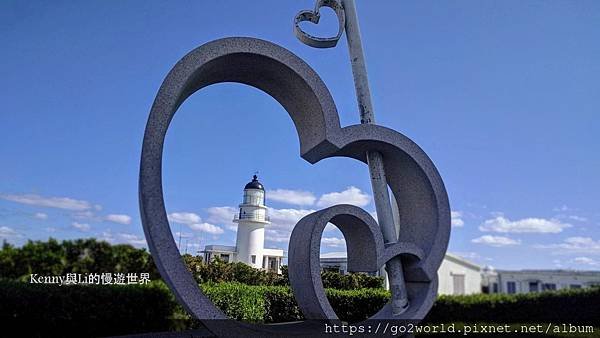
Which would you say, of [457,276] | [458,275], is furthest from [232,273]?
[458,275]

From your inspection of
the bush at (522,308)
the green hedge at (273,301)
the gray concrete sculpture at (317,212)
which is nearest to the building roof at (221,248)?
the green hedge at (273,301)

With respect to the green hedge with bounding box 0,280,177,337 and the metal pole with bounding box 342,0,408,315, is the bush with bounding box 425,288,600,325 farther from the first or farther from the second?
the green hedge with bounding box 0,280,177,337

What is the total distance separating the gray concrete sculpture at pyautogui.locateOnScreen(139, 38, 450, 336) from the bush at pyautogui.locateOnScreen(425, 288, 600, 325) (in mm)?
5997

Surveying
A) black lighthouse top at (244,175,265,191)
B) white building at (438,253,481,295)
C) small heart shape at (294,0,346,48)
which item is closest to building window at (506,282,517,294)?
white building at (438,253,481,295)

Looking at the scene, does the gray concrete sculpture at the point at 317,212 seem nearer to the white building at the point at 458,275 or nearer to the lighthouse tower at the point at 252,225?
A: the lighthouse tower at the point at 252,225

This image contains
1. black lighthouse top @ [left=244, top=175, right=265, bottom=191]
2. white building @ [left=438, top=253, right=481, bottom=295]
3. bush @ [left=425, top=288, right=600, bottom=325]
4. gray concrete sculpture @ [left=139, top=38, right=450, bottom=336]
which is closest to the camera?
gray concrete sculpture @ [left=139, top=38, right=450, bottom=336]

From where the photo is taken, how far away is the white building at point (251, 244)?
9.14 m

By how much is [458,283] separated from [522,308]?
4.93 m

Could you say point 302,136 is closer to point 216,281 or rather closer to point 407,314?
point 407,314

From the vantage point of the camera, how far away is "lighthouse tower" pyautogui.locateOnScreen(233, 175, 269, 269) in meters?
9.16

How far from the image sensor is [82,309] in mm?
9156

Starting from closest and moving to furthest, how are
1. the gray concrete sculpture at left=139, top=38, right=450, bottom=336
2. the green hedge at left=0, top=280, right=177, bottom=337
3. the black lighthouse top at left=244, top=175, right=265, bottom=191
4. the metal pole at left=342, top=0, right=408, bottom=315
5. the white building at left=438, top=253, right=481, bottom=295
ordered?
1. the gray concrete sculpture at left=139, top=38, right=450, bottom=336
2. the metal pole at left=342, top=0, right=408, bottom=315
3. the green hedge at left=0, top=280, right=177, bottom=337
4. the black lighthouse top at left=244, top=175, right=265, bottom=191
5. the white building at left=438, top=253, right=481, bottom=295

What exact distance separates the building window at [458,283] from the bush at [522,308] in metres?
4.14

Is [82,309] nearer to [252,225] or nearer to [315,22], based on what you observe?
[252,225]
